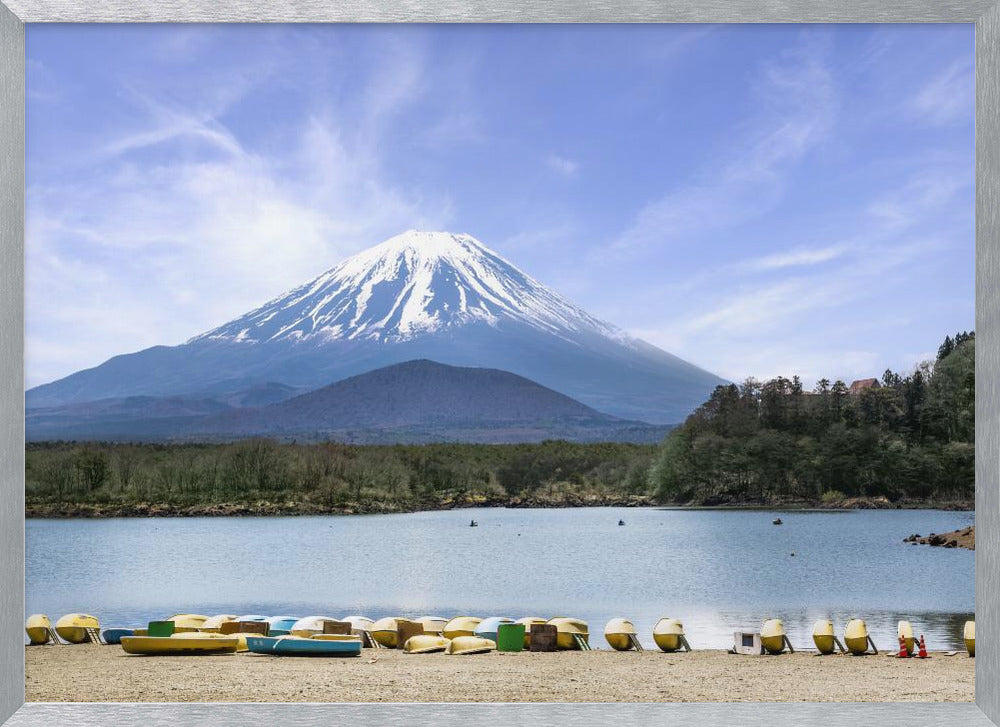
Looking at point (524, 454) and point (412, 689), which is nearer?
point (412, 689)

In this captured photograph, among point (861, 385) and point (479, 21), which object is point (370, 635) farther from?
point (861, 385)

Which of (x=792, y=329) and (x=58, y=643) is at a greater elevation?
(x=792, y=329)

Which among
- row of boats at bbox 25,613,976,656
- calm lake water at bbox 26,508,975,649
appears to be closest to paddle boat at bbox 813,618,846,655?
row of boats at bbox 25,613,976,656

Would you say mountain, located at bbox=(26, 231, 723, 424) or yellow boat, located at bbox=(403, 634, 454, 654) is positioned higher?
mountain, located at bbox=(26, 231, 723, 424)

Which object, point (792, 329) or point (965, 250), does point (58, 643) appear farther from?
point (792, 329)

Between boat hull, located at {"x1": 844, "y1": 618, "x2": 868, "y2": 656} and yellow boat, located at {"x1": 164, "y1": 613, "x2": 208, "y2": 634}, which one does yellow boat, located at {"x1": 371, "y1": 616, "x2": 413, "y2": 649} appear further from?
boat hull, located at {"x1": 844, "y1": 618, "x2": 868, "y2": 656}

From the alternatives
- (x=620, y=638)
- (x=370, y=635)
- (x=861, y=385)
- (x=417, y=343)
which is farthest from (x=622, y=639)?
(x=417, y=343)

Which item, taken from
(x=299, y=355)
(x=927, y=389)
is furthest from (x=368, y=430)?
(x=927, y=389)
